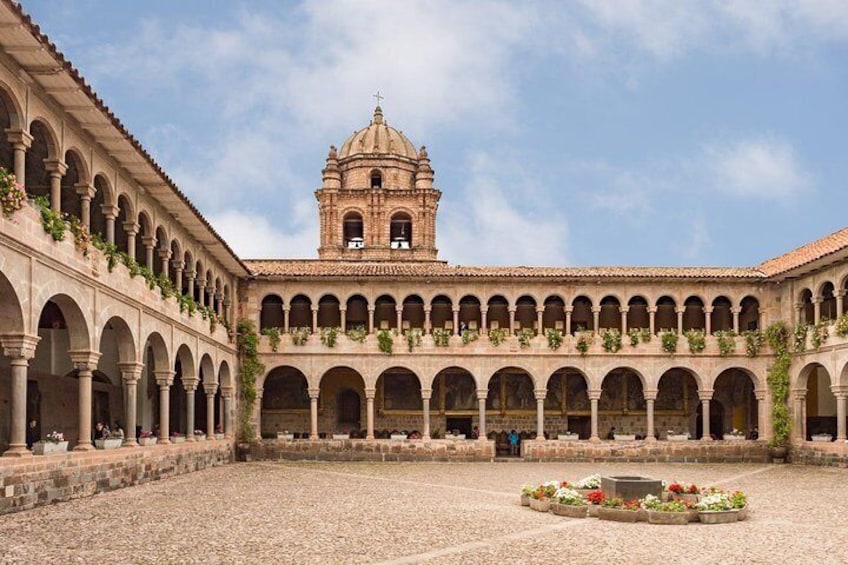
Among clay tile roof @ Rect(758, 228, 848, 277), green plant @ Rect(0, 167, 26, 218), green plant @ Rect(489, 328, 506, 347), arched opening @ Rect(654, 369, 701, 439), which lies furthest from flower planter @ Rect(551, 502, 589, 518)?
arched opening @ Rect(654, 369, 701, 439)

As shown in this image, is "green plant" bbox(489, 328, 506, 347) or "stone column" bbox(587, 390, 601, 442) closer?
"stone column" bbox(587, 390, 601, 442)

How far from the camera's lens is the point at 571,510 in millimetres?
18250

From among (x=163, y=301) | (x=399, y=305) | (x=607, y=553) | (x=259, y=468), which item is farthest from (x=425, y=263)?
(x=607, y=553)

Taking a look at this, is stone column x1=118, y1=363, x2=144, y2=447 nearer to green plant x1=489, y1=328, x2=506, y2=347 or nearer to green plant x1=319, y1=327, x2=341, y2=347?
green plant x1=319, y1=327, x2=341, y2=347

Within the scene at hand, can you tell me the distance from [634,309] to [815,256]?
8.67 m

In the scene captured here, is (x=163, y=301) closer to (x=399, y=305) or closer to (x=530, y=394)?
(x=399, y=305)

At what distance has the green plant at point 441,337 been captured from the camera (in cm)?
4009

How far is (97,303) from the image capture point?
73.0 ft

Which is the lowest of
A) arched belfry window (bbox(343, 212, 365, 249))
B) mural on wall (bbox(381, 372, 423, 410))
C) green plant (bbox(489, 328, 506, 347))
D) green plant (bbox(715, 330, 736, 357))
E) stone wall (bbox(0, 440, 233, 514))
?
stone wall (bbox(0, 440, 233, 514))

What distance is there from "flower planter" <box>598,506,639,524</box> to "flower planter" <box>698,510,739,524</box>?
1082 mm

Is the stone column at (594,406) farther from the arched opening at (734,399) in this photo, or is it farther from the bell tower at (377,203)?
the bell tower at (377,203)

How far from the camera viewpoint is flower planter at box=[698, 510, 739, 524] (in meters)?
17.4

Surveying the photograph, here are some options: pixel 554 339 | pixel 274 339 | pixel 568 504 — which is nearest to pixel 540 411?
pixel 554 339

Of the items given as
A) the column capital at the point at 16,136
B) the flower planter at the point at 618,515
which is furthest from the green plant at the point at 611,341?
the column capital at the point at 16,136
